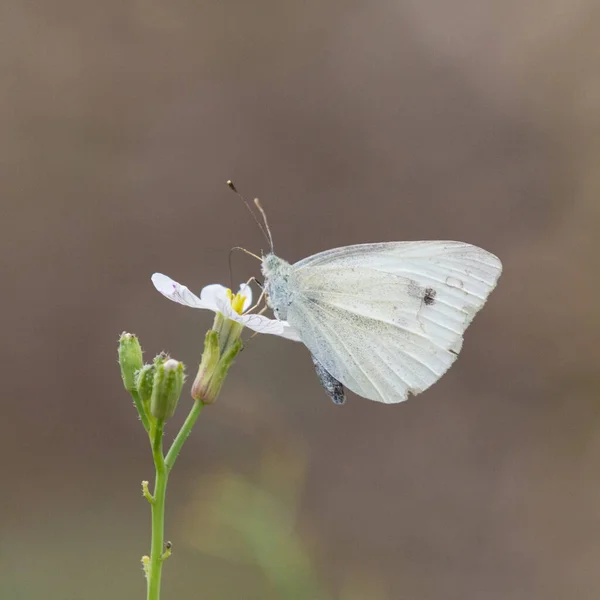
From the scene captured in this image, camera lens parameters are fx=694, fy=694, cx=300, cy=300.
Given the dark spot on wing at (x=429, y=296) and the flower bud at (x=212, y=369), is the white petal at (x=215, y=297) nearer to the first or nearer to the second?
the flower bud at (x=212, y=369)

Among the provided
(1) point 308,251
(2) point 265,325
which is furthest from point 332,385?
(1) point 308,251

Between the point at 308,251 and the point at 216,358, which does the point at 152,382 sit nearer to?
the point at 216,358

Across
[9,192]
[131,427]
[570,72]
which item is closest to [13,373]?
[131,427]

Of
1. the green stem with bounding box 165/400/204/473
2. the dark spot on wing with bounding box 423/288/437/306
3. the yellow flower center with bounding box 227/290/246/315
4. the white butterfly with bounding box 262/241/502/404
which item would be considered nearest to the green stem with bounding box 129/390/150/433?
the green stem with bounding box 165/400/204/473

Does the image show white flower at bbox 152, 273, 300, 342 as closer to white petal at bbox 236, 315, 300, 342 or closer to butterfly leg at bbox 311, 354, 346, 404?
white petal at bbox 236, 315, 300, 342

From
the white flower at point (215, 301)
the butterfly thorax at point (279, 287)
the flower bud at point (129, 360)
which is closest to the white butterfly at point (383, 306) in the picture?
the butterfly thorax at point (279, 287)

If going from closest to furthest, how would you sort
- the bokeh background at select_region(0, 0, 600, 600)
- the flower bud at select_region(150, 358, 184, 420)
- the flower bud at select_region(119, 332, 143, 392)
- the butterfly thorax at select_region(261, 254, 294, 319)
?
the flower bud at select_region(150, 358, 184, 420) < the flower bud at select_region(119, 332, 143, 392) < the butterfly thorax at select_region(261, 254, 294, 319) < the bokeh background at select_region(0, 0, 600, 600)
